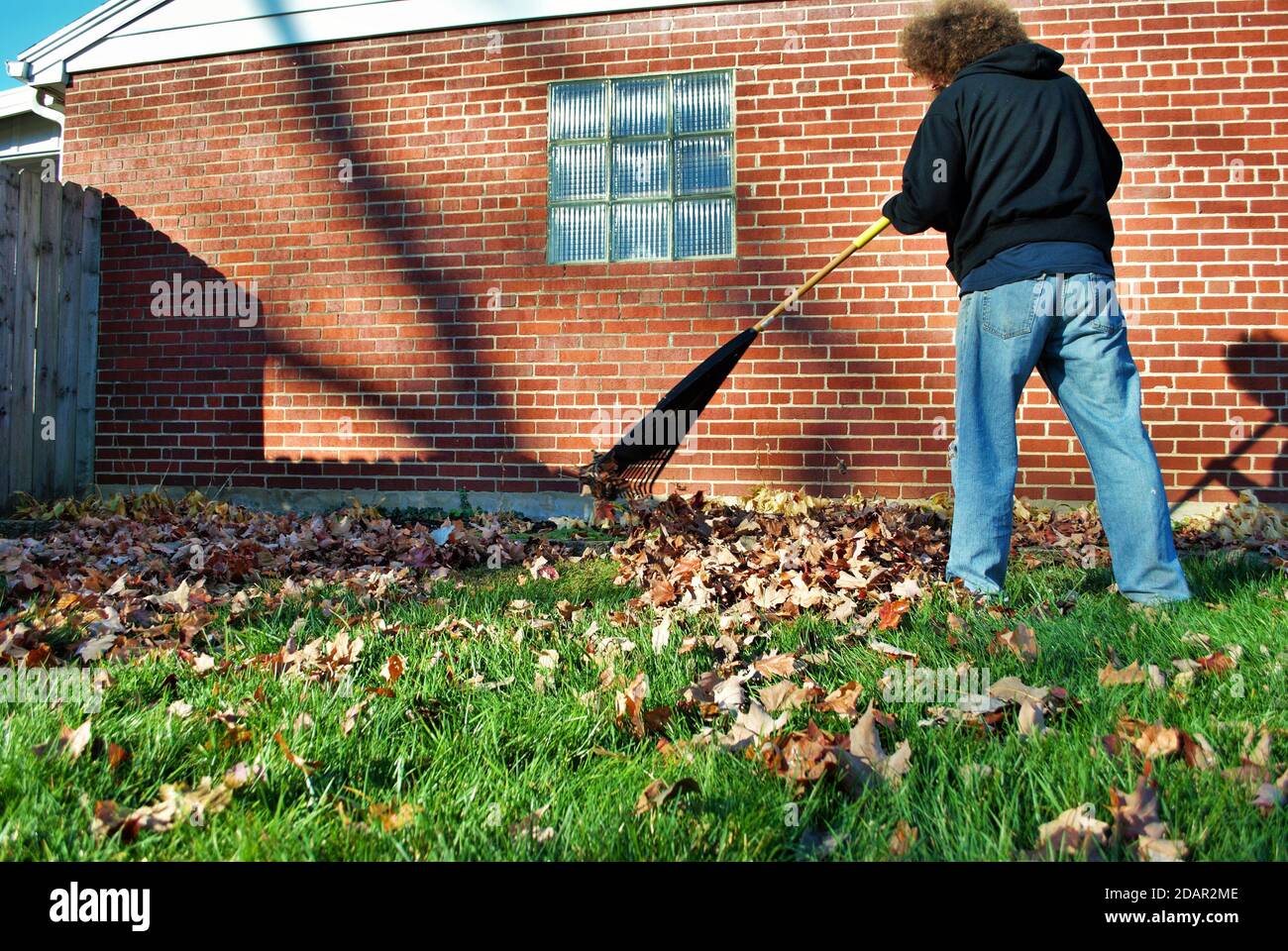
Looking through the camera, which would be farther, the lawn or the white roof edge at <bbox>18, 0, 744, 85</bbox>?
the white roof edge at <bbox>18, 0, 744, 85</bbox>

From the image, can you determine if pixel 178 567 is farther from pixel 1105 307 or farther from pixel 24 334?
pixel 1105 307

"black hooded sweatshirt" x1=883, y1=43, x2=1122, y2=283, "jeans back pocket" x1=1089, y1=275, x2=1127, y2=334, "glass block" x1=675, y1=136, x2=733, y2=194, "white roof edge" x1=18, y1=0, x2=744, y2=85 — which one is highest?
"white roof edge" x1=18, y1=0, x2=744, y2=85

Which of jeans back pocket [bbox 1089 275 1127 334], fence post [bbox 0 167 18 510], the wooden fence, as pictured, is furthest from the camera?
the wooden fence

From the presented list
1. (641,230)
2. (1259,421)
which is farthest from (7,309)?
(1259,421)

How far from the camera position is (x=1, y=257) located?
623 cm

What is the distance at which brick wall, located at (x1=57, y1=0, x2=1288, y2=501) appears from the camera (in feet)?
19.6

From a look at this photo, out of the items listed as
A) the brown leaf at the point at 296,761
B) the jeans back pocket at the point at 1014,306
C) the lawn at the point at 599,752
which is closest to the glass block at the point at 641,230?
the jeans back pocket at the point at 1014,306

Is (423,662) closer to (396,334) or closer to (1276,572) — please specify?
(1276,572)

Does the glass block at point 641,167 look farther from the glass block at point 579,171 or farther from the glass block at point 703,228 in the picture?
the glass block at point 703,228

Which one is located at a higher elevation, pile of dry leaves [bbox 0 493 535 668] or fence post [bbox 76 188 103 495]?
fence post [bbox 76 188 103 495]

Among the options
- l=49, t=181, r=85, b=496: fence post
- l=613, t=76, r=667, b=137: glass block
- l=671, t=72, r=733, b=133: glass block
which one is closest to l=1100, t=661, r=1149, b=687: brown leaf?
l=671, t=72, r=733, b=133: glass block

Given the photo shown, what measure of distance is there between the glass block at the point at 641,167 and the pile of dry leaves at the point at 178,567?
2.70m

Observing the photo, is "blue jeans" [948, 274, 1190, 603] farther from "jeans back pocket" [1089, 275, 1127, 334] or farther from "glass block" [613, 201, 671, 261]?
"glass block" [613, 201, 671, 261]
